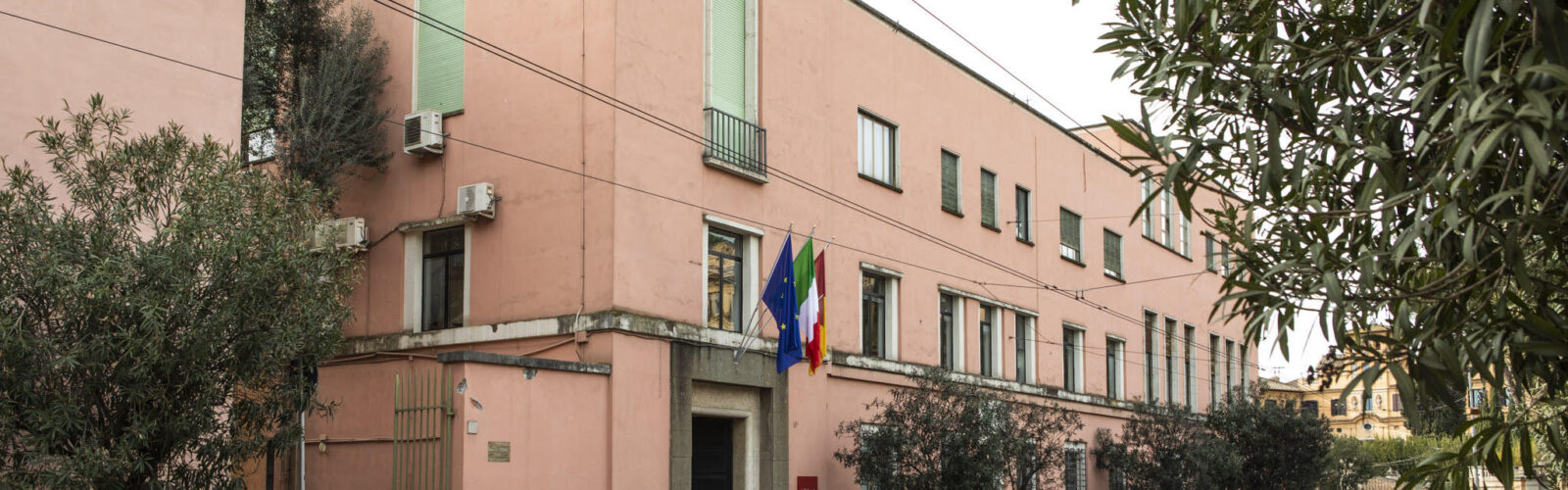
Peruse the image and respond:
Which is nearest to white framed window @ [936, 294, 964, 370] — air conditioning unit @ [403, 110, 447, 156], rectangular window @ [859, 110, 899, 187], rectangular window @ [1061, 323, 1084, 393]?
rectangular window @ [859, 110, 899, 187]

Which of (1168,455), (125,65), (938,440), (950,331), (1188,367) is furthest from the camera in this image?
(1188,367)

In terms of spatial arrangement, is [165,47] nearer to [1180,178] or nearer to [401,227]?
[401,227]

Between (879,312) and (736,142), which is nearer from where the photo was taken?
(736,142)

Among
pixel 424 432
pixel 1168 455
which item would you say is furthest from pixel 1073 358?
pixel 424 432

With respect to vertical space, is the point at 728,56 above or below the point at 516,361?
above

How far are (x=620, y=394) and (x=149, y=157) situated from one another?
7402mm

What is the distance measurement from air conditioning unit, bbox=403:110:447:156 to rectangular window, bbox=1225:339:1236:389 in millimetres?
28870

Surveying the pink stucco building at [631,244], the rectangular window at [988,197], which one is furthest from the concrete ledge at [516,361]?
the rectangular window at [988,197]

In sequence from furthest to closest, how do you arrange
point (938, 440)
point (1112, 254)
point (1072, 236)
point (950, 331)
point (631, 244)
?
point (1112, 254) < point (1072, 236) < point (950, 331) < point (938, 440) < point (631, 244)

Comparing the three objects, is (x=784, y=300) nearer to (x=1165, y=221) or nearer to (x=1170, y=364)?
(x=1170, y=364)

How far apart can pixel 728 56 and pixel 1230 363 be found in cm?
2652

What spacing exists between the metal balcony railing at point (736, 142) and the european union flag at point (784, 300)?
1616 millimetres

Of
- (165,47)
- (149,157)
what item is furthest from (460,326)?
(149,157)

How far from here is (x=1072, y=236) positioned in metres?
31.3
